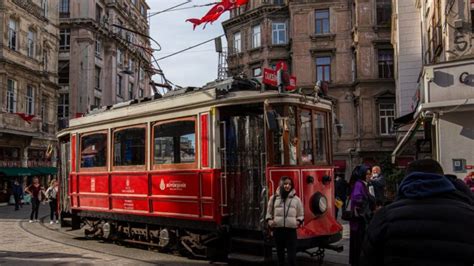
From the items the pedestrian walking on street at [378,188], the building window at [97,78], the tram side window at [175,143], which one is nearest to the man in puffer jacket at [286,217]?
the pedestrian walking on street at [378,188]

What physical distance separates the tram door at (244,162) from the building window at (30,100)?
2655 centimetres

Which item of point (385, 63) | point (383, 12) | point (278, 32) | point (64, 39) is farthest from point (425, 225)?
point (64, 39)

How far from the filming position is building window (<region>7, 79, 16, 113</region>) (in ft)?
99.7

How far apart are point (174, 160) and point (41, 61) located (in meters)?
27.4

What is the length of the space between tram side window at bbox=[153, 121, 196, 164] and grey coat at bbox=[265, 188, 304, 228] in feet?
7.44

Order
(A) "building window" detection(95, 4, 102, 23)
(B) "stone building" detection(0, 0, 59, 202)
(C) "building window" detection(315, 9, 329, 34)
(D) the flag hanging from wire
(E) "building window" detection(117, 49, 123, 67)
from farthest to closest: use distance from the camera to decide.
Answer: (E) "building window" detection(117, 49, 123, 67), (A) "building window" detection(95, 4, 102, 23), (C) "building window" detection(315, 9, 329, 34), (B) "stone building" detection(0, 0, 59, 202), (D) the flag hanging from wire

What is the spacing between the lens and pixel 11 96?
101 ft

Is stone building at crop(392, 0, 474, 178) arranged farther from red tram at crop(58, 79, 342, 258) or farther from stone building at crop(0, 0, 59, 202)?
stone building at crop(0, 0, 59, 202)

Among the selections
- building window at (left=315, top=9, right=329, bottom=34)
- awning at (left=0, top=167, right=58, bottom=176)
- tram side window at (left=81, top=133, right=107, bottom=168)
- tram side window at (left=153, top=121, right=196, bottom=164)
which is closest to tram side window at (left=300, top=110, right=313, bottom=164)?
tram side window at (left=153, top=121, right=196, bottom=164)

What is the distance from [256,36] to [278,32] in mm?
1743

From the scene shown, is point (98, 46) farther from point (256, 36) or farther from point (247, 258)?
point (247, 258)

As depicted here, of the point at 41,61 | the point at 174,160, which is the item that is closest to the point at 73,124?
the point at 174,160

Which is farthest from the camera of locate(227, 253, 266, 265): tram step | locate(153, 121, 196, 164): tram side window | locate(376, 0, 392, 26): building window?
locate(376, 0, 392, 26): building window

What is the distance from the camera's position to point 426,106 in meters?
13.6
